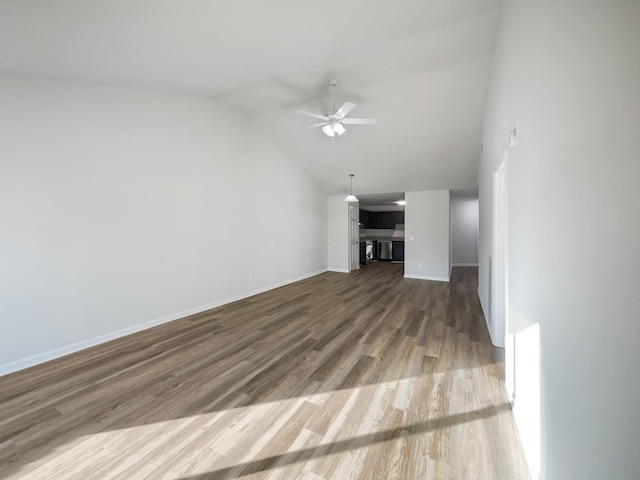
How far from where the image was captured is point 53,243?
301cm

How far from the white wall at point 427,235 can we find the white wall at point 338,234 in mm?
1900

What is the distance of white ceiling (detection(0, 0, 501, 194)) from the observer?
218cm

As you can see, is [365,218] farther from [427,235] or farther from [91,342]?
[91,342]

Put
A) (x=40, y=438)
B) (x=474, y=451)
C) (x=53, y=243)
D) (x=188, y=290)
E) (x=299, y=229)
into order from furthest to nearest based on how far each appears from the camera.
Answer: (x=299, y=229) → (x=188, y=290) → (x=53, y=243) → (x=40, y=438) → (x=474, y=451)

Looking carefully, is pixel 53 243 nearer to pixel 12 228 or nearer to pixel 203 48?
pixel 12 228

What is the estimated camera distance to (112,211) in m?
3.47

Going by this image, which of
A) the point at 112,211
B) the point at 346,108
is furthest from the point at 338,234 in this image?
the point at 112,211

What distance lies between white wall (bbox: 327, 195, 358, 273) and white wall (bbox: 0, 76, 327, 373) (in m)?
3.52

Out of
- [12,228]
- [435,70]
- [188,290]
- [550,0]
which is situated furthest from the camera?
[188,290]

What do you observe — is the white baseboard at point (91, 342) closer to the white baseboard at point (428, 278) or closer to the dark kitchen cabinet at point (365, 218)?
the white baseboard at point (428, 278)

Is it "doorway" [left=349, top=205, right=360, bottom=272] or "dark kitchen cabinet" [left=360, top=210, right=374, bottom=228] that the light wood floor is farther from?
"dark kitchen cabinet" [left=360, top=210, right=374, bottom=228]

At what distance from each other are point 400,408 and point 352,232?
6.92 metres

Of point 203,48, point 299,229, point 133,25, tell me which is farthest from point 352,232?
point 133,25

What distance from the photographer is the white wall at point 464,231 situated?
30.4ft
